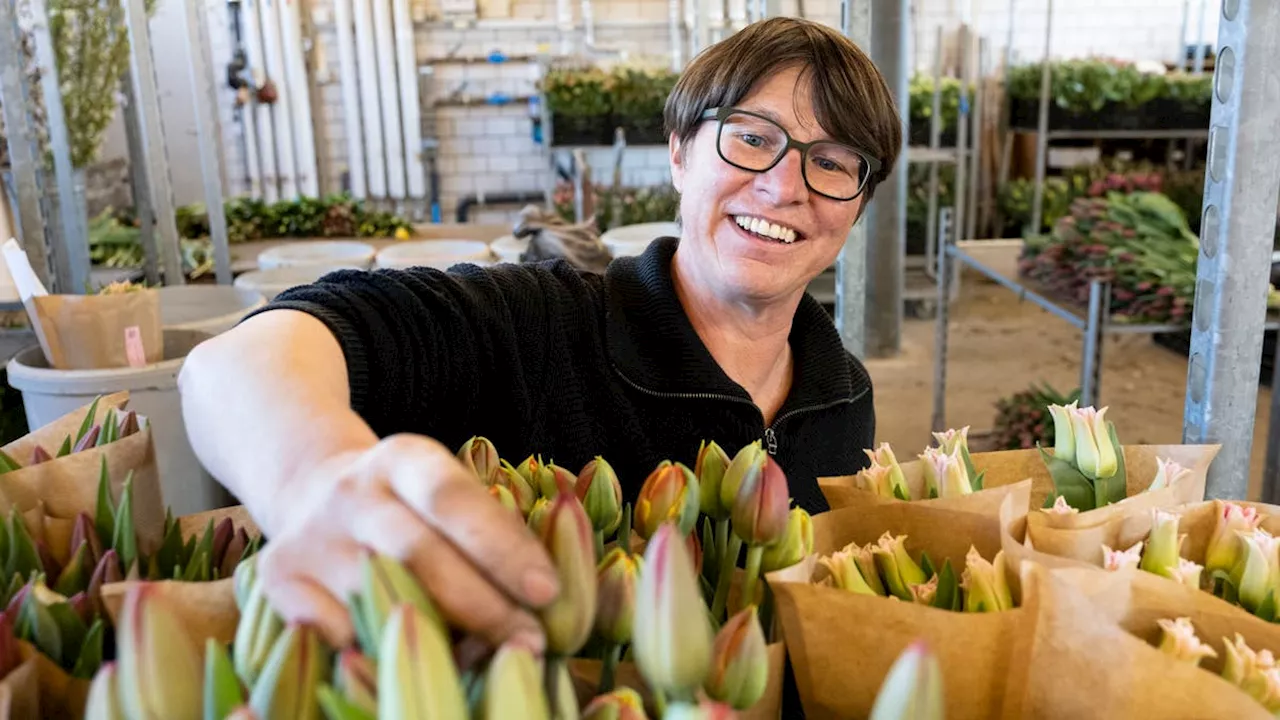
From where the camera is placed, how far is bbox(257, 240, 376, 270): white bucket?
10.9ft

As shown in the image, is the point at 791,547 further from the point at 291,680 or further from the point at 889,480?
the point at 291,680

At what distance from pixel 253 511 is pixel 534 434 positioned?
1.97ft

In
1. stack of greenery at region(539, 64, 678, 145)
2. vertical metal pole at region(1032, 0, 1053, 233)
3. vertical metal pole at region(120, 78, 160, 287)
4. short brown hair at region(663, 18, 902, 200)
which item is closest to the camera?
short brown hair at region(663, 18, 902, 200)

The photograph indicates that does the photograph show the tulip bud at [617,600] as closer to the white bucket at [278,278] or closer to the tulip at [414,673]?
the tulip at [414,673]

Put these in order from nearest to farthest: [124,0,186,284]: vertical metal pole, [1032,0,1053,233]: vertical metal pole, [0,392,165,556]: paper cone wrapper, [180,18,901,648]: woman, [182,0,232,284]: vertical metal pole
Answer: [0,392,165,556]: paper cone wrapper
[180,18,901,648]: woman
[124,0,186,284]: vertical metal pole
[182,0,232,284]: vertical metal pole
[1032,0,1053,233]: vertical metal pole

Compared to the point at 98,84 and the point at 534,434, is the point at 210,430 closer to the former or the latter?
the point at 534,434

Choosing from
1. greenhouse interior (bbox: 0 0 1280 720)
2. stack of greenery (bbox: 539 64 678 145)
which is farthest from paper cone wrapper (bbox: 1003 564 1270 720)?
stack of greenery (bbox: 539 64 678 145)

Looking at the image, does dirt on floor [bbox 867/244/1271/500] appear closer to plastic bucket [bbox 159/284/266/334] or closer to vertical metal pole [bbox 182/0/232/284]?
plastic bucket [bbox 159/284/266/334]

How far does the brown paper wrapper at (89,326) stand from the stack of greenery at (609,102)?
3715 mm

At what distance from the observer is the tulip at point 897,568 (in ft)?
2.12

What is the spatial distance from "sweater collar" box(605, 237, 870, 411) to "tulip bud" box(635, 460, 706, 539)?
0.58m

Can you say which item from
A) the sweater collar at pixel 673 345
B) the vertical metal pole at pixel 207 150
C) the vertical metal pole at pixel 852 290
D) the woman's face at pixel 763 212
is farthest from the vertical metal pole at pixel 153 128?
the woman's face at pixel 763 212

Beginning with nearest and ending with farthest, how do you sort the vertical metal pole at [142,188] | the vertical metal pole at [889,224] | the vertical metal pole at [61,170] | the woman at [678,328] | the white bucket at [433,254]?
the woman at [678,328] → the vertical metal pole at [61,170] → the white bucket at [433,254] → the vertical metal pole at [142,188] → the vertical metal pole at [889,224]

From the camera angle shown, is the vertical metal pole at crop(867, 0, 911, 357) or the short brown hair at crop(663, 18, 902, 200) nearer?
the short brown hair at crop(663, 18, 902, 200)
